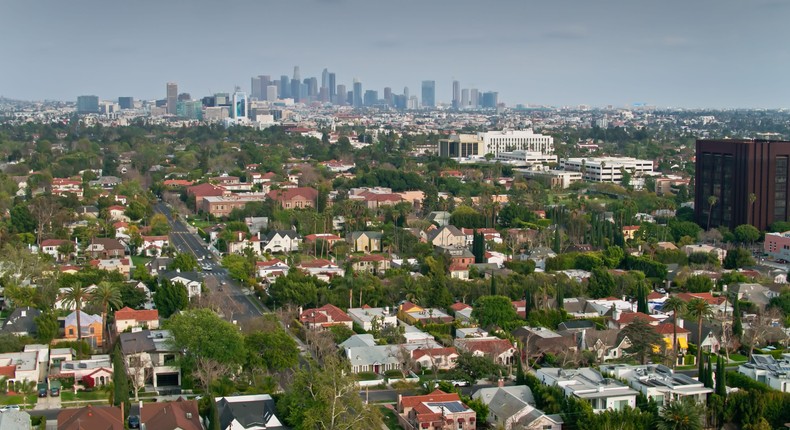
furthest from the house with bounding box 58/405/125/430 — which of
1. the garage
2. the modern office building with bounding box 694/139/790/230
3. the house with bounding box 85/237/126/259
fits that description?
the modern office building with bounding box 694/139/790/230

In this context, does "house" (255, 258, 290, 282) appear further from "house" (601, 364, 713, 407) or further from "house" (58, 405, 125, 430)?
"house" (58, 405, 125, 430)

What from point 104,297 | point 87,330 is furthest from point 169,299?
point 104,297

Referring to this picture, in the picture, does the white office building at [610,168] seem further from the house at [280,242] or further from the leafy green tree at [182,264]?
the leafy green tree at [182,264]

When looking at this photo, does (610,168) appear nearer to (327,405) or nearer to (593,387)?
(593,387)

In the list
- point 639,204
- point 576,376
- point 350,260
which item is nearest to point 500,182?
point 639,204

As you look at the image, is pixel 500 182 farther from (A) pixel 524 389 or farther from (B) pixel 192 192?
(A) pixel 524 389

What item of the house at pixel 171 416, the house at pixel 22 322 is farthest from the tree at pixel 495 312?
the house at pixel 22 322
